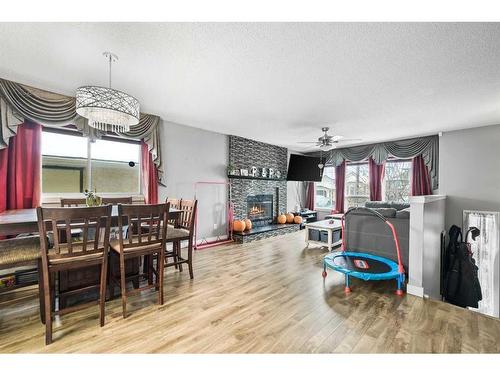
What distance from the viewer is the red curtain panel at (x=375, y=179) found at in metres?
5.91

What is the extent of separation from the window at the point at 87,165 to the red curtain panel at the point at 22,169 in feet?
0.57

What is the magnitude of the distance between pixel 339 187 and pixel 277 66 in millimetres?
5253

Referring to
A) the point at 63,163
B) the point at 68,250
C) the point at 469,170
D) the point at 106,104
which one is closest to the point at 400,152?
the point at 469,170

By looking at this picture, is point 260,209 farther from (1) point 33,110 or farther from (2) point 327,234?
(1) point 33,110

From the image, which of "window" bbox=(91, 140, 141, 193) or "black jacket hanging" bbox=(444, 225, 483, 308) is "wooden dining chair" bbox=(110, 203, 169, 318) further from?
"black jacket hanging" bbox=(444, 225, 483, 308)

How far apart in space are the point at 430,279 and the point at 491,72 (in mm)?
2458

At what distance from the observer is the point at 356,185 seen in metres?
6.56

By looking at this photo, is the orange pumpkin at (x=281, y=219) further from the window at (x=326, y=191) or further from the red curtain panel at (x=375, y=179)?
the red curtain panel at (x=375, y=179)

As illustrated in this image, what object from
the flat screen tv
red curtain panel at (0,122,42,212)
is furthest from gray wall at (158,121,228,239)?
the flat screen tv

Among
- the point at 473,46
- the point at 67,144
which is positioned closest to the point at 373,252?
the point at 473,46

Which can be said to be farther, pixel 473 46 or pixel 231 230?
pixel 231 230

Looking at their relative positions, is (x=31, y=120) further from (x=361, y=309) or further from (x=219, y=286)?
(x=361, y=309)

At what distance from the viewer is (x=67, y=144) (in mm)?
3309

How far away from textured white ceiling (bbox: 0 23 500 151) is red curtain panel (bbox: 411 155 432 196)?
5.27ft
